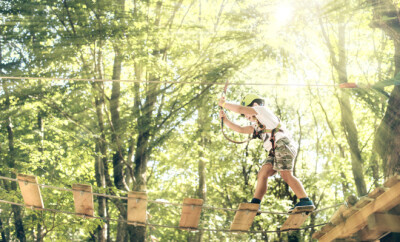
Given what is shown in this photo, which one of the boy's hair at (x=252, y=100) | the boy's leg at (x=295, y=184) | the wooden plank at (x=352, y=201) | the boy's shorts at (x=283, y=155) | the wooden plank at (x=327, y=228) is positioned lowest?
the wooden plank at (x=327, y=228)

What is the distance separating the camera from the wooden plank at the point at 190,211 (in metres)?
5.05

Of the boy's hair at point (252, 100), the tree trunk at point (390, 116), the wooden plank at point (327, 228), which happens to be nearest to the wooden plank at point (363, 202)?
the wooden plank at point (327, 228)

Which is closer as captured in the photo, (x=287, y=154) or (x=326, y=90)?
(x=287, y=154)

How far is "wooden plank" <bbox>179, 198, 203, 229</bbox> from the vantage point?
5.05 m

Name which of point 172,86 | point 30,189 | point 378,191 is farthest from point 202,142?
point 378,191

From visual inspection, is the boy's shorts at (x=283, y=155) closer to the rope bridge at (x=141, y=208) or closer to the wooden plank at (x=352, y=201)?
the rope bridge at (x=141, y=208)

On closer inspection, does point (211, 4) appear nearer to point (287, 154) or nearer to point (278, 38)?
point (278, 38)

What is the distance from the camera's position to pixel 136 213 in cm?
511


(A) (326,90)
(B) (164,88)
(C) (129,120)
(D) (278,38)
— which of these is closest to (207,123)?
(B) (164,88)

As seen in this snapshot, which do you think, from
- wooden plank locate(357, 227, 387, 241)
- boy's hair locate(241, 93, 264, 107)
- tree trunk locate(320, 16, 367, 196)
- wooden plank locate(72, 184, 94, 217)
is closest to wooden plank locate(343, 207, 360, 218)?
A: wooden plank locate(357, 227, 387, 241)

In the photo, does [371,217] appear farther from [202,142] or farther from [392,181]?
[202,142]

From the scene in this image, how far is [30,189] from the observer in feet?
17.2

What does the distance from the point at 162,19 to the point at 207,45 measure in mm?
2018

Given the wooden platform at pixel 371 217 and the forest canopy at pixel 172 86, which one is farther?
the forest canopy at pixel 172 86
